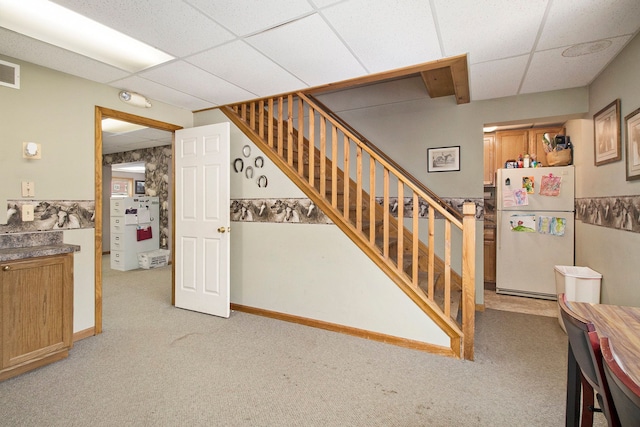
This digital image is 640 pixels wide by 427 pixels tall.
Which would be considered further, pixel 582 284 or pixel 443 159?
pixel 443 159

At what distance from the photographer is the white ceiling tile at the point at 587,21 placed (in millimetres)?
1845

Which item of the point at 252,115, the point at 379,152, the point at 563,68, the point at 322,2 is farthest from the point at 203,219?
the point at 563,68

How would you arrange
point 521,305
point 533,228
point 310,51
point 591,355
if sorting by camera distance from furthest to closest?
point 533,228 → point 521,305 → point 310,51 → point 591,355

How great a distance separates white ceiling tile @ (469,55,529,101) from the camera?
2629 millimetres

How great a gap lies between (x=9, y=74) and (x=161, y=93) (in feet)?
3.79

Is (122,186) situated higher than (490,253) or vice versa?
(122,186)

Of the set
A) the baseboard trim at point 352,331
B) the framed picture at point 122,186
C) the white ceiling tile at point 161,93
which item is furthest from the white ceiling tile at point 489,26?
the framed picture at point 122,186

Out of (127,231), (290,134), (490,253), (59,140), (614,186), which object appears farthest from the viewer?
(127,231)

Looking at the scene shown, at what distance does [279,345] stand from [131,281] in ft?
11.5

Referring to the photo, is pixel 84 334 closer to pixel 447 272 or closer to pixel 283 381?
pixel 283 381

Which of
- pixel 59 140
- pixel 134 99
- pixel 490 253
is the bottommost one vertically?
pixel 490 253

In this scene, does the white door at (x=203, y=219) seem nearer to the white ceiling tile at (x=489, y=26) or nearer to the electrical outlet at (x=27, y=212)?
the electrical outlet at (x=27, y=212)

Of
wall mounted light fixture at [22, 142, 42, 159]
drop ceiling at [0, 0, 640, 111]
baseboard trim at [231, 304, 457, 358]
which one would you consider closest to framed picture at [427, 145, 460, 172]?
drop ceiling at [0, 0, 640, 111]

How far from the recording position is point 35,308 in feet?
7.52
